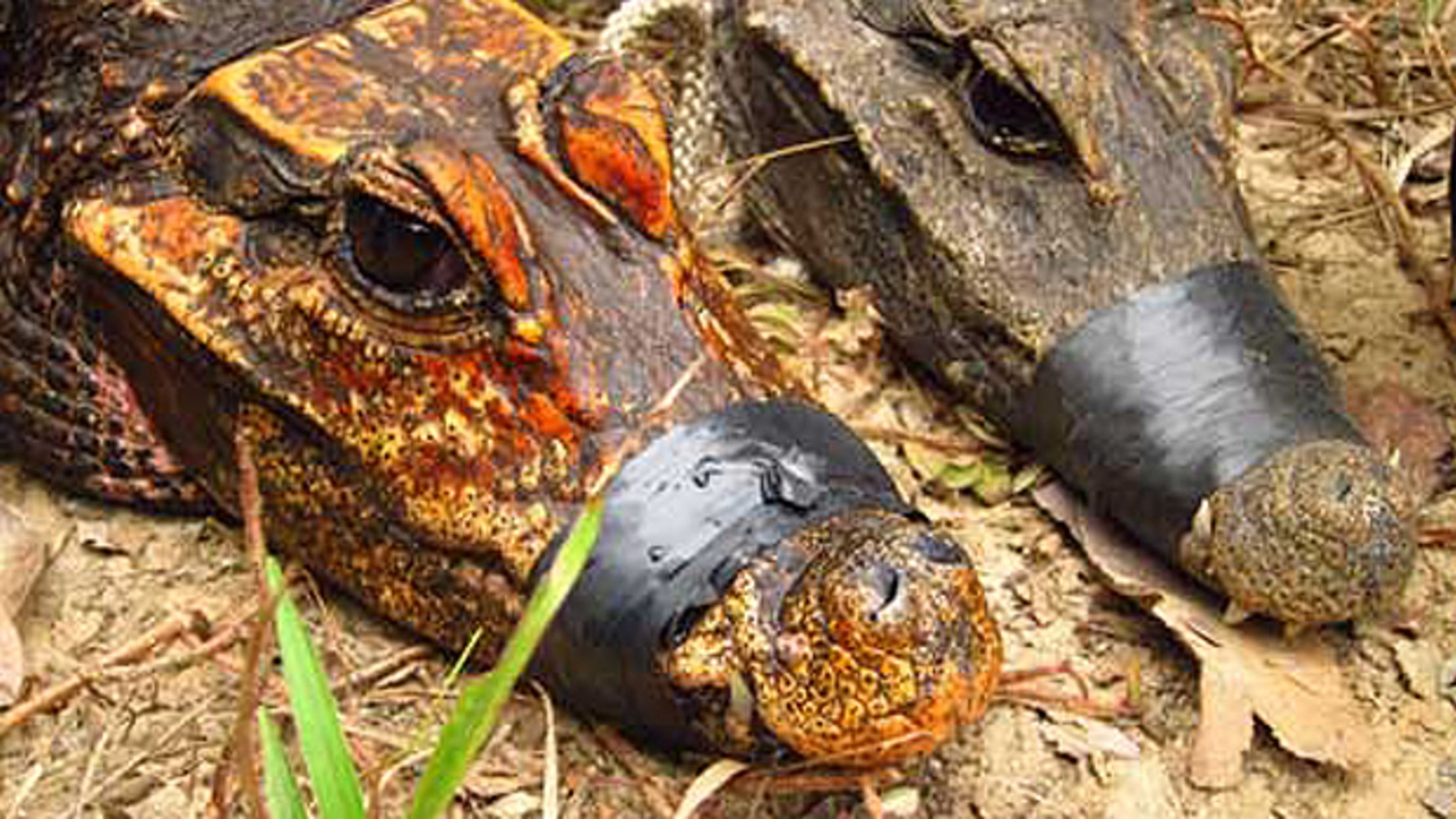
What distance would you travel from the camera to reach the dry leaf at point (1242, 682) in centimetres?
316

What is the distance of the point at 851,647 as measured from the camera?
257 centimetres

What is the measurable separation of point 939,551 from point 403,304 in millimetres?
866

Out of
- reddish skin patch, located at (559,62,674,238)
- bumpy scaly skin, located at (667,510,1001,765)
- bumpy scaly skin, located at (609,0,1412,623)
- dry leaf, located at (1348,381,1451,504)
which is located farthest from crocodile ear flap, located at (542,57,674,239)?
dry leaf, located at (1348,381,1451,504)

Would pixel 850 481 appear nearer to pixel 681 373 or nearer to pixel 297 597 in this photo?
pixel 681 373

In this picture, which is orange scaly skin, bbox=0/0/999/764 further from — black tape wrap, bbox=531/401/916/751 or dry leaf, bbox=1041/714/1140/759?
dry leaf, bbox=1041/714/1140/759

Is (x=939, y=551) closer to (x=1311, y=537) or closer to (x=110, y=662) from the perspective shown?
(x=1311, y=537)

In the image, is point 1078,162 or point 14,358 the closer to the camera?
point 14,358

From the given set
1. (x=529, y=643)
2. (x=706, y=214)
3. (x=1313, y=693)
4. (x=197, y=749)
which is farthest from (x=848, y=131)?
(x=529, y=643)

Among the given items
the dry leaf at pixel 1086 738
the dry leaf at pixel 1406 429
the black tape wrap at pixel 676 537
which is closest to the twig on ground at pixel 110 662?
the black tape wrap at pixel 676 537

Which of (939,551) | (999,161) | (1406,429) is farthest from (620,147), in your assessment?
(1406,429)

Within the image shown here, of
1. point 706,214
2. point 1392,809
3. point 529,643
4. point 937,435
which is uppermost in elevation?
point 529,643

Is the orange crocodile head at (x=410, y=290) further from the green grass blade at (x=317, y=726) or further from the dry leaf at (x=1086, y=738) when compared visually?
the dry leaf at (x=1086, y=738)

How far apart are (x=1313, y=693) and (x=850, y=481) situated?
94 centimetres

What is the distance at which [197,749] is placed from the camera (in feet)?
9.95
